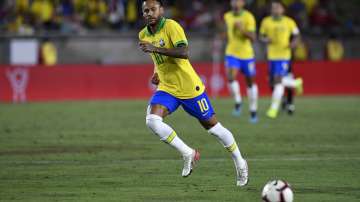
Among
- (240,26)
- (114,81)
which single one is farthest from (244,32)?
(114,81)

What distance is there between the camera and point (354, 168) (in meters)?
13.1

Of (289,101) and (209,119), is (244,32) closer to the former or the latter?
(289,101)

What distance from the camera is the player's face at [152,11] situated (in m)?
11.5

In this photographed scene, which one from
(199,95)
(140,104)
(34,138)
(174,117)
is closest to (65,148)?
(34,138)

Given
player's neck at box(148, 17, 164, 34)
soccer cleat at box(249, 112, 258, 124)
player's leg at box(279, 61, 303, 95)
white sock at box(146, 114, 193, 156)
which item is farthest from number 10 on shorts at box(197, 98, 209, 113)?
player's leg at box(279, 61, 303, 95)

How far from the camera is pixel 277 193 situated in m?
9.14

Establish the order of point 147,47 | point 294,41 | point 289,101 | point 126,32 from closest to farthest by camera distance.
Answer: point 147,47
point 294,41
point 289,101
point 126,32

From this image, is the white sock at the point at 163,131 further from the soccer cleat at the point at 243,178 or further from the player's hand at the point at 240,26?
the player's hand at the point at 240,26

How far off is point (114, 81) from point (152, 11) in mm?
19486

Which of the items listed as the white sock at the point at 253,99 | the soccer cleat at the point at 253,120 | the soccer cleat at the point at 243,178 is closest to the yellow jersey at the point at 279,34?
the white sock at the point at 253,99

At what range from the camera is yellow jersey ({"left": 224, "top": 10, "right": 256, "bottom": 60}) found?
22.2 m

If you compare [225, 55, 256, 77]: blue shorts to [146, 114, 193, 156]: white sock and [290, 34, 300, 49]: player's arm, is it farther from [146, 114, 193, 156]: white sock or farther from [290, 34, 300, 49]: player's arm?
[146, 114, 193, 156]: white sock

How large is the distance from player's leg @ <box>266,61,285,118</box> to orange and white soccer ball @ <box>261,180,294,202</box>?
13.4 m

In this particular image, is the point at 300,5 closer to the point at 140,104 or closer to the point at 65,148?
the point at 140,104
